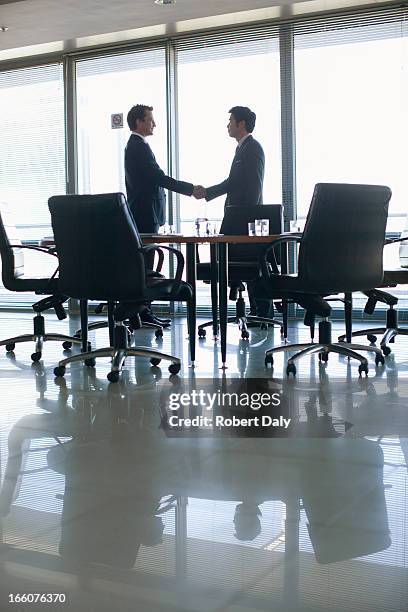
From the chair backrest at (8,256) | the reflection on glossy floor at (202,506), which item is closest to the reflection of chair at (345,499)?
the reflection on glossy floor at (202,506)

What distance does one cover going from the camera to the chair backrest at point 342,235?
14.7 feet

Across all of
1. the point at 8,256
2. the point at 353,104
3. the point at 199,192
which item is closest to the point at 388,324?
the point at 199,192

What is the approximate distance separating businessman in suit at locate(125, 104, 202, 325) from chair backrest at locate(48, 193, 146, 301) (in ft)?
7.78

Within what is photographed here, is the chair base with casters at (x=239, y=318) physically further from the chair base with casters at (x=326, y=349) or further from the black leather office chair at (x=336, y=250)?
the black leather office chair at (x=336, y=250)

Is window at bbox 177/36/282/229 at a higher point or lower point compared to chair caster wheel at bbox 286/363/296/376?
higher

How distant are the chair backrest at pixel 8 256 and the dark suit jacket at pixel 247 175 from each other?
82.2 inches

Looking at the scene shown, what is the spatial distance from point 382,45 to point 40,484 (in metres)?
6.31

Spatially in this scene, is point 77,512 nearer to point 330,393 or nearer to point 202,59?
point 330,393

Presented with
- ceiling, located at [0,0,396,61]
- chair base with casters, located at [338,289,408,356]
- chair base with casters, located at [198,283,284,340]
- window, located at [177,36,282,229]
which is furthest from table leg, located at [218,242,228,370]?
ceiling, located at [0,0,396,61]

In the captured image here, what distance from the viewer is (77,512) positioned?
2.28 m

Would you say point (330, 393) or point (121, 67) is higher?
point (121, 67)

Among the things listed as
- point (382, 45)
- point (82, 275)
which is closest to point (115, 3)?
point (382, 45)

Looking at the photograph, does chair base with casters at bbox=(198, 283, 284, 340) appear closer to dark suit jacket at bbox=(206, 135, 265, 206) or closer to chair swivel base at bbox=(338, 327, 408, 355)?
dark suit jacket at bbox=(206, 135, 265, 206)

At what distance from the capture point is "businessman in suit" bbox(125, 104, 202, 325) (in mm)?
6910
